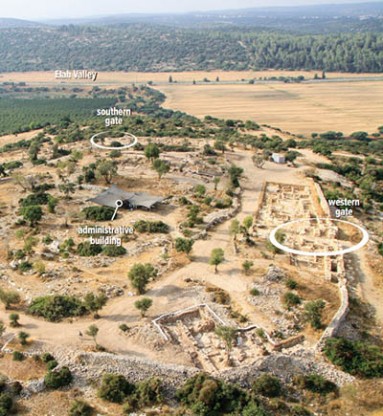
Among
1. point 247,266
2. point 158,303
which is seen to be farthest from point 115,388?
point 247,266

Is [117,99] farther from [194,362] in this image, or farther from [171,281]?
[194,362]

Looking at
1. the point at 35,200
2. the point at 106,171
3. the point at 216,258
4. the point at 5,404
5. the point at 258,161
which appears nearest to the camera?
the point at 5,404

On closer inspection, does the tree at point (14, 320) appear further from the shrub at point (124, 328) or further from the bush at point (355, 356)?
the bush at point (355, 356)

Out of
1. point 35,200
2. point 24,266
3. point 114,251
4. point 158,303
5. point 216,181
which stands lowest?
point 158,303

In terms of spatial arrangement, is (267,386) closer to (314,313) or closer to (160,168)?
(314,313)

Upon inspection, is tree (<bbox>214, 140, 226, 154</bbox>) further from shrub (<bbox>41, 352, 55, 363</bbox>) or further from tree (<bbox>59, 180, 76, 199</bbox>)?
shrub (<bbox>41, 352, 55, 363</bbox>)

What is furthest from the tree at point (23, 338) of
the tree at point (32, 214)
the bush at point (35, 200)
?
the bush at point (35, 200)

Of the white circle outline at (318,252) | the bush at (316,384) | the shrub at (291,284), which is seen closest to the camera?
the bush at (316,384)
